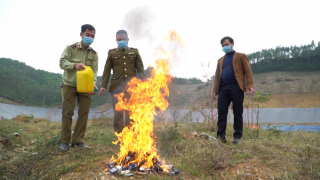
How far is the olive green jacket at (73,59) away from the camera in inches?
147

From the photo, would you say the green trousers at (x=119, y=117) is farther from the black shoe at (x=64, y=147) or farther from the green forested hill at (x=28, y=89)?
the green forested hill at (x=28, y=89)

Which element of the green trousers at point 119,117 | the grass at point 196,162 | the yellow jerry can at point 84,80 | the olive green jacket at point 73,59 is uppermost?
the olive green jacket at point 73,59

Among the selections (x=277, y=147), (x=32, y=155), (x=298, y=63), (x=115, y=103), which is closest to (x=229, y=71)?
(x=277, y=147)

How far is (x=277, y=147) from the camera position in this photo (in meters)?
3.84

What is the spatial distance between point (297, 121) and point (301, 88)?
23.2 m

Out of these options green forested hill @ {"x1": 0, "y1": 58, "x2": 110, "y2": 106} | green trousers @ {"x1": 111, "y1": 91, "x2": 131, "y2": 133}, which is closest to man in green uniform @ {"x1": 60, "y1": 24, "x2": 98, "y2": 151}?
green trousers @ {"x1": 111, "y1": 91, "x2": 131, "y2": 133}

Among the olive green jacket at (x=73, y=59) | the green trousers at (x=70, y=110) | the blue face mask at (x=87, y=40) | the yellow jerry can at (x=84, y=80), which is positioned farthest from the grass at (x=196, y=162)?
the blue face mask at (x=87, y=40)

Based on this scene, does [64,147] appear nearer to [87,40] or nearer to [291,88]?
[87,40]

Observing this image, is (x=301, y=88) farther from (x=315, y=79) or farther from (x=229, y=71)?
(x=229, y=71)

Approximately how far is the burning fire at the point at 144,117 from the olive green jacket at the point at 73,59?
926 mm

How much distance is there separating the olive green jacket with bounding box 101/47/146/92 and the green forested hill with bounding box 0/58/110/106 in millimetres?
13442

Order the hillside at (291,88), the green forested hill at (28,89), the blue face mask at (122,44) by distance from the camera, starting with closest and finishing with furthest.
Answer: the blue face mask at (122,44), the green forested hill at (28,89), the hillside at (291,88)

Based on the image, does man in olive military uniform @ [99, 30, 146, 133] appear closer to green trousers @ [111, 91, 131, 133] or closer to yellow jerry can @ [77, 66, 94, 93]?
green trousers @ [111, 91, 131, 133]

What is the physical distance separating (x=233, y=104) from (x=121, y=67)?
2431 millimetres
